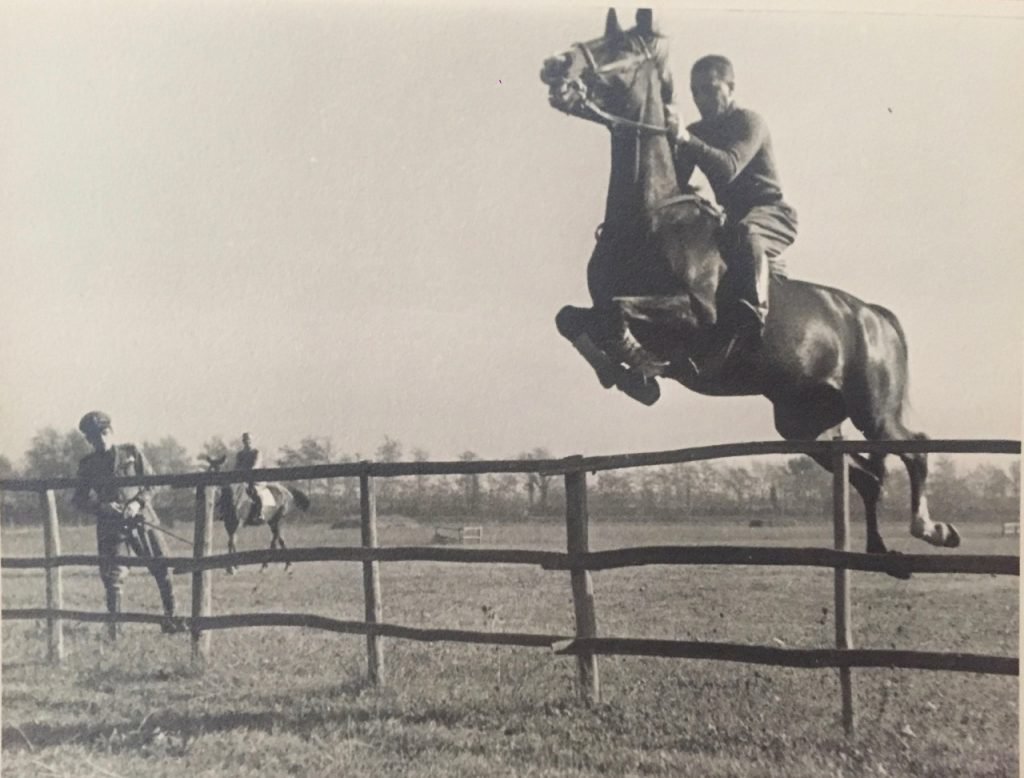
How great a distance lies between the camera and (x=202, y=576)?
5285 millimetres

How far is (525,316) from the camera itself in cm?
483

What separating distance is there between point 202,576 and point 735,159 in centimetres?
367

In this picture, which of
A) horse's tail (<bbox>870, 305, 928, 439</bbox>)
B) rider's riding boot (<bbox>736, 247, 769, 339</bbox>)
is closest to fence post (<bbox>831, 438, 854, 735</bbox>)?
horse's tail (<bbox>870, 305, 928, 439</bbox>)

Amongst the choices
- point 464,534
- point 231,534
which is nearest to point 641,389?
point 464,534

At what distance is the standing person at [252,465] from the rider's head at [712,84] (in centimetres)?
289

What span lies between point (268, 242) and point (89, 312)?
0.98m

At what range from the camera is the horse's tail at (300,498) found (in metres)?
4.96

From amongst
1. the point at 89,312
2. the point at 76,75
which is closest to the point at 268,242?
the point at 89,312

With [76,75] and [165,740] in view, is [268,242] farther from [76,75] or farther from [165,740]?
[165,740]

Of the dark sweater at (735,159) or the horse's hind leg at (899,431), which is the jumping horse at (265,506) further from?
the horse's hind leg at (899,431)

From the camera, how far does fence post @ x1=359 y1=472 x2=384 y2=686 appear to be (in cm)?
489

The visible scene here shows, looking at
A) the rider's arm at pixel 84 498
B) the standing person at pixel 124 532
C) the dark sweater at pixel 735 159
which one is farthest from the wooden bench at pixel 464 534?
the dark sweater at pixel 735 159

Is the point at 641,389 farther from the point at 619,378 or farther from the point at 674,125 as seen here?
the point at 674,125

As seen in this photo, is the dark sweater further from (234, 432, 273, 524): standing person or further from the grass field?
(234, 432, 273, 524): standing person
